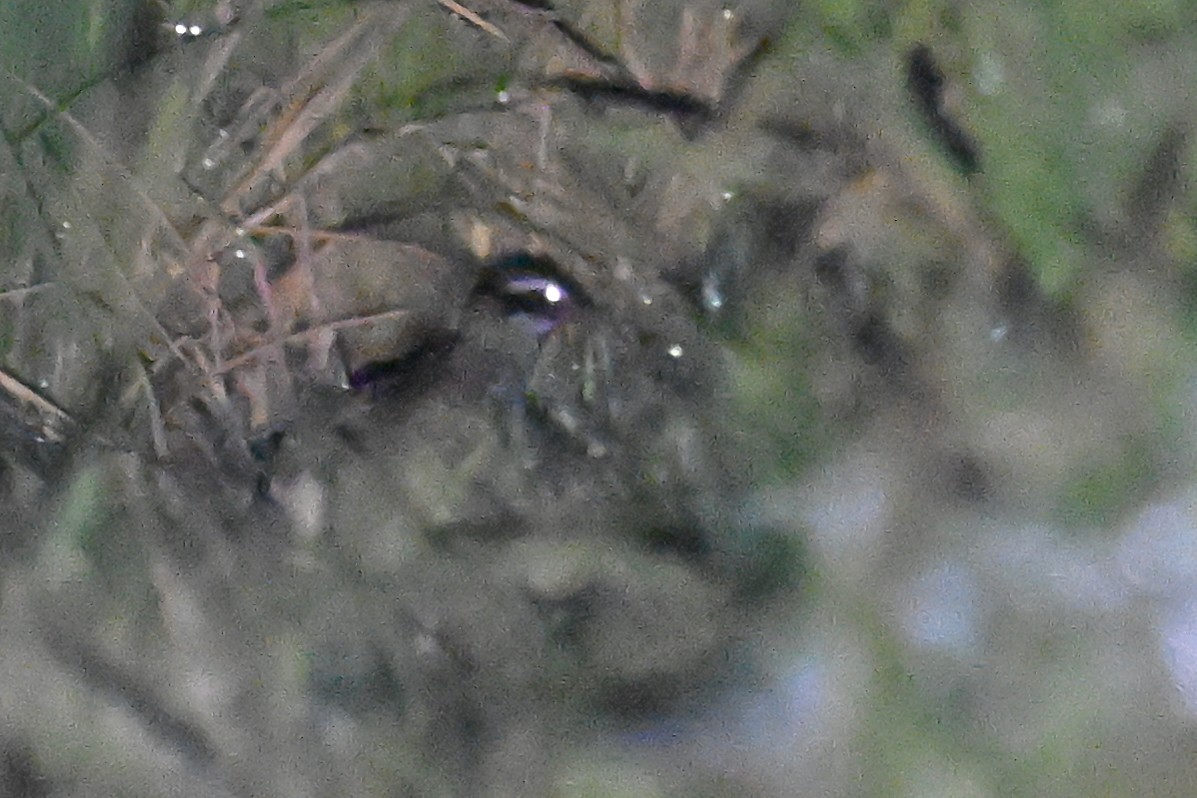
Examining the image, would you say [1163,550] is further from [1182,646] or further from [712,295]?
[712,295]

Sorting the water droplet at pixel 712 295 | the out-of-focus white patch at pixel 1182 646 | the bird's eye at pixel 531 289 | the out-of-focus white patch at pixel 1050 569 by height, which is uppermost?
the water droplet at pixel 712 295

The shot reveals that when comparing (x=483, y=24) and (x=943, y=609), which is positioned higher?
(x=483, y=24)

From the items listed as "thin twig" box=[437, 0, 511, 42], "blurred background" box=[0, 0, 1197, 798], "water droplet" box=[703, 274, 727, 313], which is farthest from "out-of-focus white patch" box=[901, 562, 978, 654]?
"thin twig" box=[437, 0, 511, 42]

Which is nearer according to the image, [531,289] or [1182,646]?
[1182,646]

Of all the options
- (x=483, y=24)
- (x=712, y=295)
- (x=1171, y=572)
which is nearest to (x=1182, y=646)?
(x=1171, y=572)

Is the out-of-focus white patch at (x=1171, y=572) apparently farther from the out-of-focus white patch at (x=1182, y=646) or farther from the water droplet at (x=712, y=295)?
the water droplet at (x=712, y=295)

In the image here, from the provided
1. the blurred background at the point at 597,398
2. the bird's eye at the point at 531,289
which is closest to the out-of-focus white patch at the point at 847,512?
the blurred background at the point at 597,398

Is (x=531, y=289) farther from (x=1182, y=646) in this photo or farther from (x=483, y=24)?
(x=1182, y=646)

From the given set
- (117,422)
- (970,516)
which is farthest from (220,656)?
(970,516)
